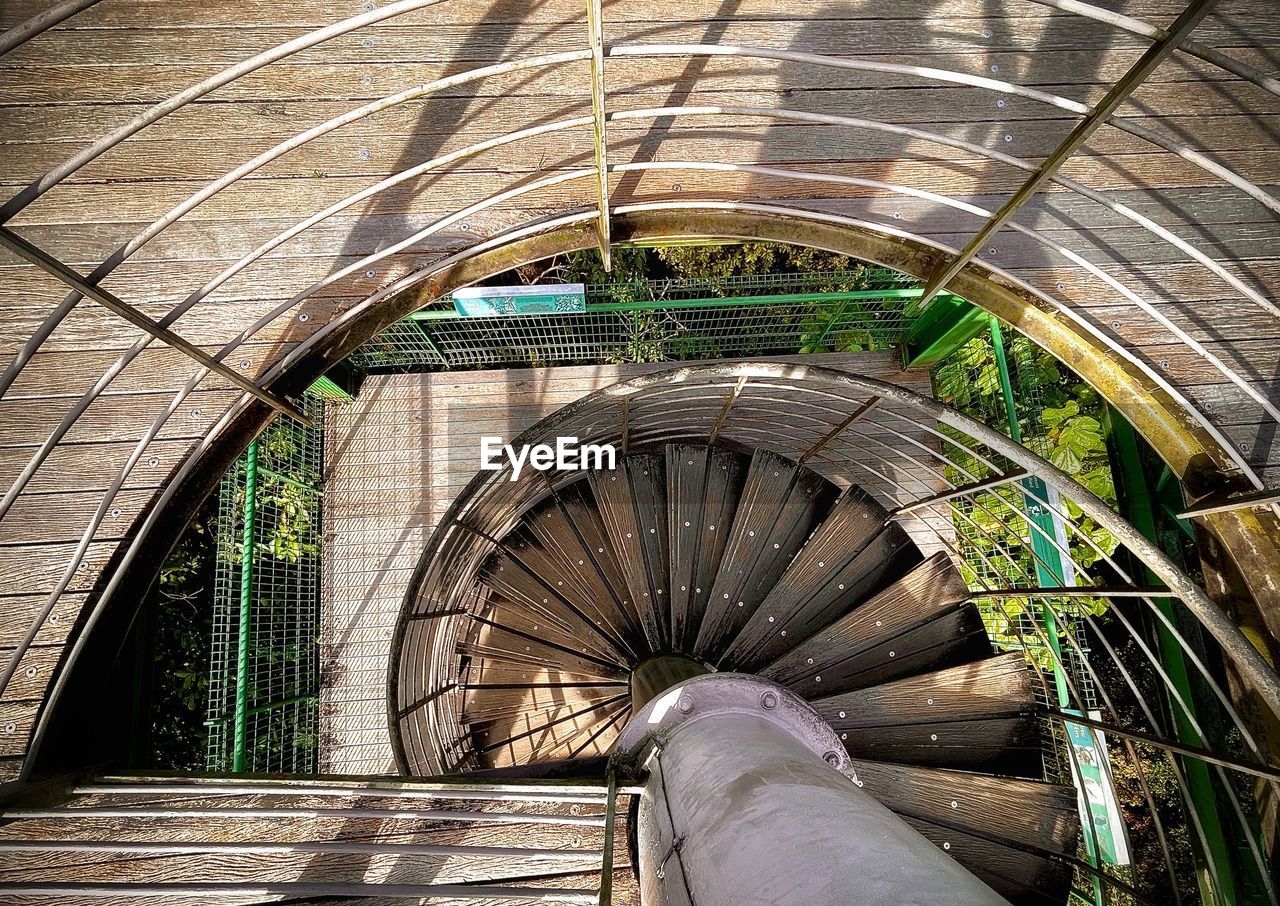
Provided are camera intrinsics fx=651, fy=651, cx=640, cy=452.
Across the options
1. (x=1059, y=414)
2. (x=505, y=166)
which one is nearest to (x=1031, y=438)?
(x=1059, y=414)

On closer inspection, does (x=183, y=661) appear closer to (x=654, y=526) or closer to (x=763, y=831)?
(x=654, y=526)

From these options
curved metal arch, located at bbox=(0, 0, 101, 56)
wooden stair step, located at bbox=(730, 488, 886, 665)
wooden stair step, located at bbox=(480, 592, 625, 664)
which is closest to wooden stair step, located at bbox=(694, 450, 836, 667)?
wooden stair step, located at bbox=(730, 488, 886, 665)

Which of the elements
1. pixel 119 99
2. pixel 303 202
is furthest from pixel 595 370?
pixel 119 99

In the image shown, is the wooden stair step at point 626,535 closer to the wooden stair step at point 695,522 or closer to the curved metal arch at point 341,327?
the wooden stair step at point 695,522

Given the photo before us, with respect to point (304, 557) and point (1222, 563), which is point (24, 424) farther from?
point (1222, 563)

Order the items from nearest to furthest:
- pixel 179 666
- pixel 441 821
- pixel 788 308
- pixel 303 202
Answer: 1. pixel 441 821
2. pixel 303 202
3. pixel 179 666
4. pixel 788 308

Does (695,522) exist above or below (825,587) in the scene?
above

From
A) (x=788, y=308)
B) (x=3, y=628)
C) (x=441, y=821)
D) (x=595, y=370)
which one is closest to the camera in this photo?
(x=441, y=821)
